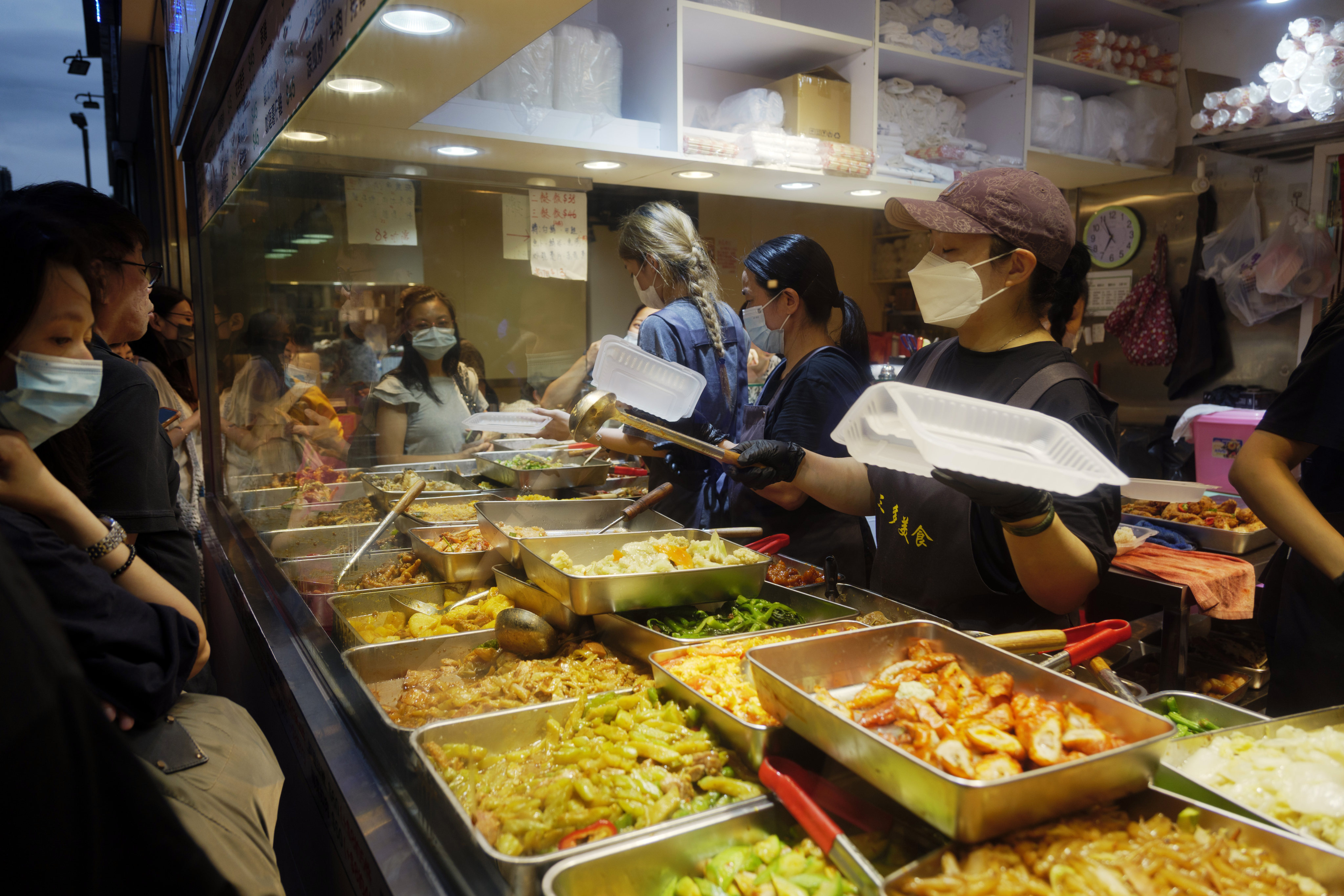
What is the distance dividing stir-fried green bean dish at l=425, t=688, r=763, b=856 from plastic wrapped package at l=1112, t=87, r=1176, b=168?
5566mm

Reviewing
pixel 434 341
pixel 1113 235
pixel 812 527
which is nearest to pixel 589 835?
pixel 812 527

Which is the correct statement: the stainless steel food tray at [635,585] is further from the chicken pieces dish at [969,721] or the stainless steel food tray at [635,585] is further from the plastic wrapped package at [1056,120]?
the plastic wrapped package at [1056,120]

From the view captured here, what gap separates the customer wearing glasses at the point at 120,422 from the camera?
1.64 metres

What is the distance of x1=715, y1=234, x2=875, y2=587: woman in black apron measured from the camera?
8.75ft

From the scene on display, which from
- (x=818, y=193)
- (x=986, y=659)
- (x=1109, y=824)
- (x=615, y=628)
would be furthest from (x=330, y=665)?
(x=818, y=193)

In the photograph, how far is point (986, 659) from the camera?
4.13 feet

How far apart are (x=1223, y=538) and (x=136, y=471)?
364 centimetres

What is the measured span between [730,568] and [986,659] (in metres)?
0.71

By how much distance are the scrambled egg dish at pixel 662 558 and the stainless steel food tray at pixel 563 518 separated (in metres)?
0.26

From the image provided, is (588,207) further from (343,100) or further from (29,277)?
(29,277)

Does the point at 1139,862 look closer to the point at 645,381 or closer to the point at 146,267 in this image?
the point at 645,381

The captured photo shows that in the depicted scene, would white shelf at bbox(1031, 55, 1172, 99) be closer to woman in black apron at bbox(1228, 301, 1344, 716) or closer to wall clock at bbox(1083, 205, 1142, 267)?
wall clock at bbox(1083, 205, 1142, 267)

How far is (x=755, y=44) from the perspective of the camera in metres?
4.19

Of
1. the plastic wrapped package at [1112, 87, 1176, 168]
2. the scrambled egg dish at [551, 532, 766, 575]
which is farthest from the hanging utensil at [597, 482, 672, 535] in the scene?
the plastic wrapped package at [1112, 87, 1176, 168]
